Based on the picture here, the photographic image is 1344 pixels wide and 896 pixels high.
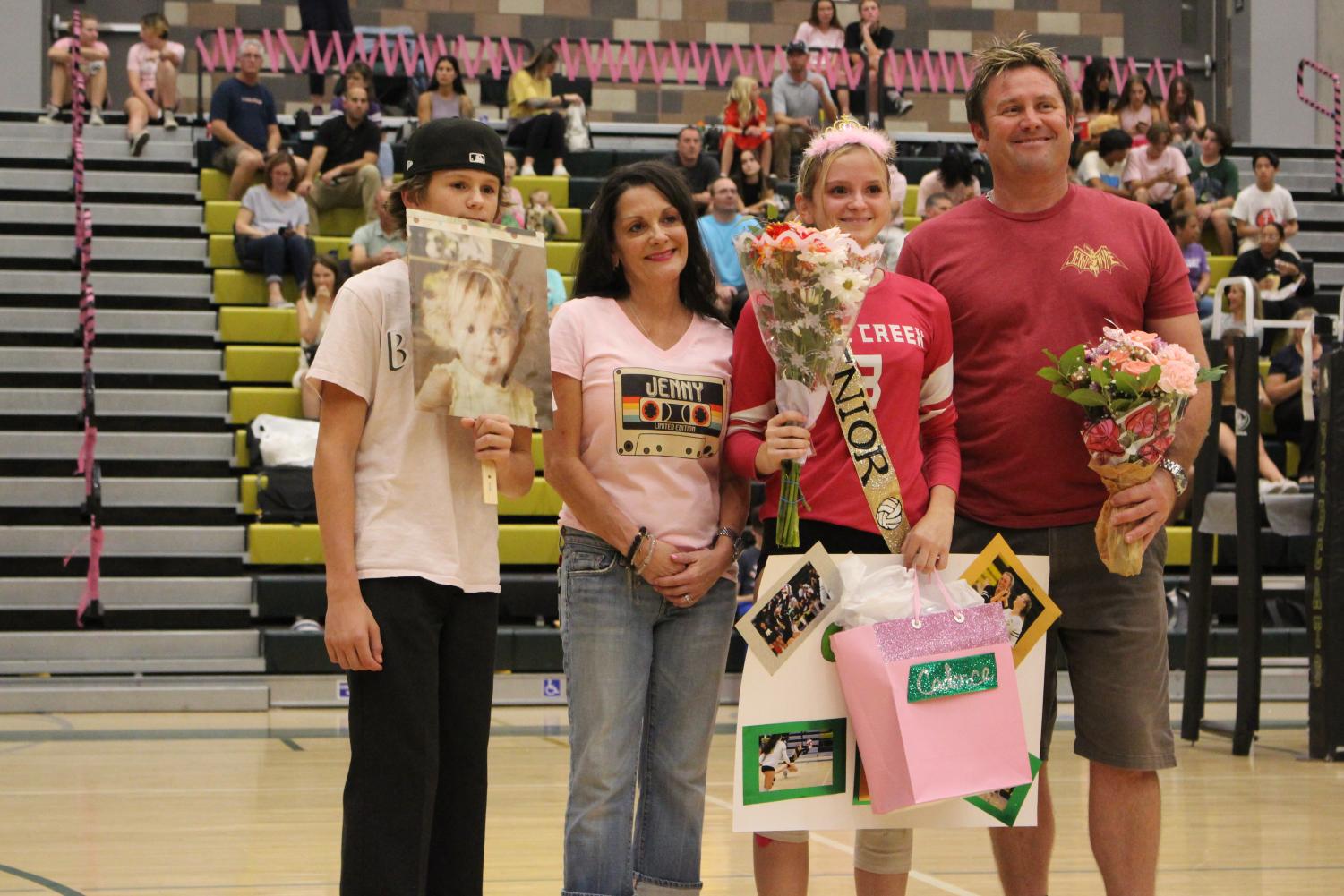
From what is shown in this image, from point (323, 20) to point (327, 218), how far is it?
11.7 feet

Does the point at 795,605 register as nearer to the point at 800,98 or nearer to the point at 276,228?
the point at 276,228

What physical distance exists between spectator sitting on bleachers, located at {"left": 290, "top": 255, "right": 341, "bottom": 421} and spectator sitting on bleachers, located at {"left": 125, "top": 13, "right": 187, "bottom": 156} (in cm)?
320

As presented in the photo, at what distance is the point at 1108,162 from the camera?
41.9ft

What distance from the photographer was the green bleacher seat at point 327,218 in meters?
11.4

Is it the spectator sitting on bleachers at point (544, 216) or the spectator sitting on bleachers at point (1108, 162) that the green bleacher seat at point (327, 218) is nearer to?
the spectator sitting on bleachers at point (544, 216)

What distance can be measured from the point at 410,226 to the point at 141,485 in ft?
23.5

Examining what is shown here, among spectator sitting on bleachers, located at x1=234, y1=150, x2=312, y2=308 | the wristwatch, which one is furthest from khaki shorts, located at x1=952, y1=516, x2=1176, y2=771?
spectator sitting on bleachers, located at x1=234, y1=150, x2=312, y2=308

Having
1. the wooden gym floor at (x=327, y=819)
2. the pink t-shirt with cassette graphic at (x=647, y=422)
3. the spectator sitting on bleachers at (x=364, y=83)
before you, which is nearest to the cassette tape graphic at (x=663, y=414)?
the pink t-shirt with cassette graphic at (x=647, y=422)

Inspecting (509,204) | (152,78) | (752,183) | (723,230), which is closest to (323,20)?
(152,78)

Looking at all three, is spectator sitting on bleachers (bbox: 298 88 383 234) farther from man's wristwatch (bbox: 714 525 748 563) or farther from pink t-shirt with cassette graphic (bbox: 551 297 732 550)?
man's wristwatch (bbox: 714 525 748 563)

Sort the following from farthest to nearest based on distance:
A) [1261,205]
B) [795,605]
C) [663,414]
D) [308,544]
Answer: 1. [1261,205]
2. [308,544]
3. [663,414]
4. [795,605]

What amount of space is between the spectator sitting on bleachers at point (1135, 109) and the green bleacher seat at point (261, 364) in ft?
25.4

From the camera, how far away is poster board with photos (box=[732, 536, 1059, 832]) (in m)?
A: 2.90

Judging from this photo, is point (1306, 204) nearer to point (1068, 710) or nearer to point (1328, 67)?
point (1328, 67)
